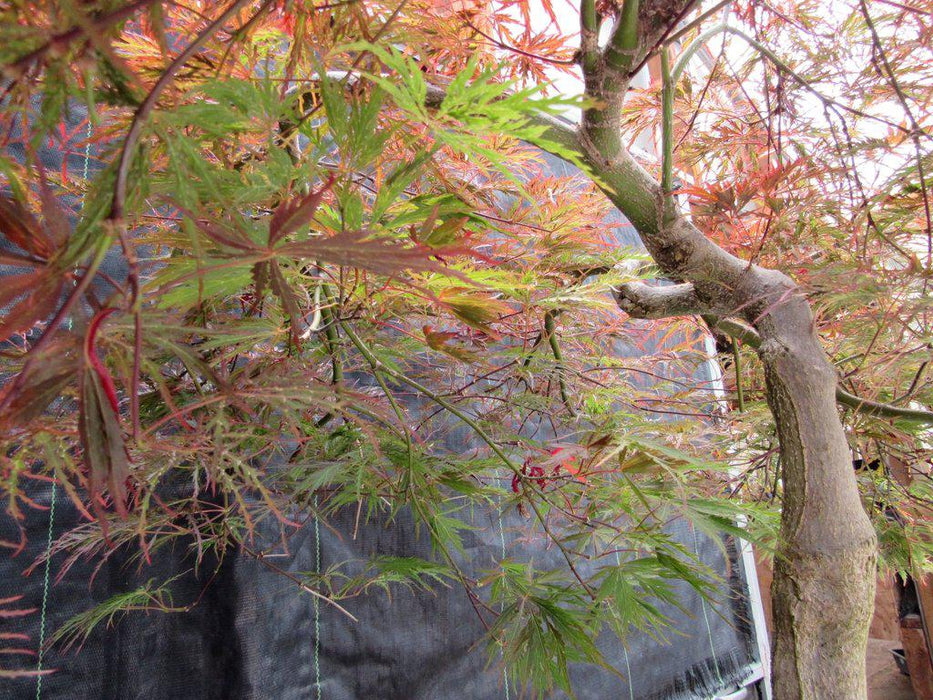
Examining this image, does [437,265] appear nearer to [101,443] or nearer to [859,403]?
[101,443]

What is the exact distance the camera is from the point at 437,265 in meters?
0.23

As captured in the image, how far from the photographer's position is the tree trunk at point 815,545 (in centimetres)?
52

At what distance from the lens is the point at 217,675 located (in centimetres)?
87

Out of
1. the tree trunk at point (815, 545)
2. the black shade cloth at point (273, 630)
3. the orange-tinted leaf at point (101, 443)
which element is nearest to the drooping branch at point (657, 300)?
the tree trunk at point (815, 545)

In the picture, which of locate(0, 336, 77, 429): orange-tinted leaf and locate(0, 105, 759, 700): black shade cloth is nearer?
locate(0, 336, 77, 429): orange-tinted leaf

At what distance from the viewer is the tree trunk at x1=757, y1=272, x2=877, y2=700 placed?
0.52 meters

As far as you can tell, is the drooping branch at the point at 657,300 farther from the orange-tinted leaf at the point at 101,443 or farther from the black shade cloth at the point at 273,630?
the orange-tinted leaf at the point at 101,443

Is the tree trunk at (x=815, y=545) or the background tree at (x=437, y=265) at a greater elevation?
the background tree at (x=437, y=265)

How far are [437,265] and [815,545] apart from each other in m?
0.48

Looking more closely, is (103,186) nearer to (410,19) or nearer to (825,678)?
(410,19)

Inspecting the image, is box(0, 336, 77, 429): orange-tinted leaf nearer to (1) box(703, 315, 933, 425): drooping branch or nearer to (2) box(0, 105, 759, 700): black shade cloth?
(2) box(0, 105, 759, 700): black shade cloth

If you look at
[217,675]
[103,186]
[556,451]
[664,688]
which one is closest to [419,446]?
[556,451]

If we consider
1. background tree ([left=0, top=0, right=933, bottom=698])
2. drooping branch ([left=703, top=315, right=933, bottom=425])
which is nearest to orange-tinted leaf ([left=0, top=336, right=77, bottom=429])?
background tree ([left=0, top=0, right=933, bottom=698])

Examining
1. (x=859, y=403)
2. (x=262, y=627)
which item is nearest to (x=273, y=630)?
(x=262, y=627)
